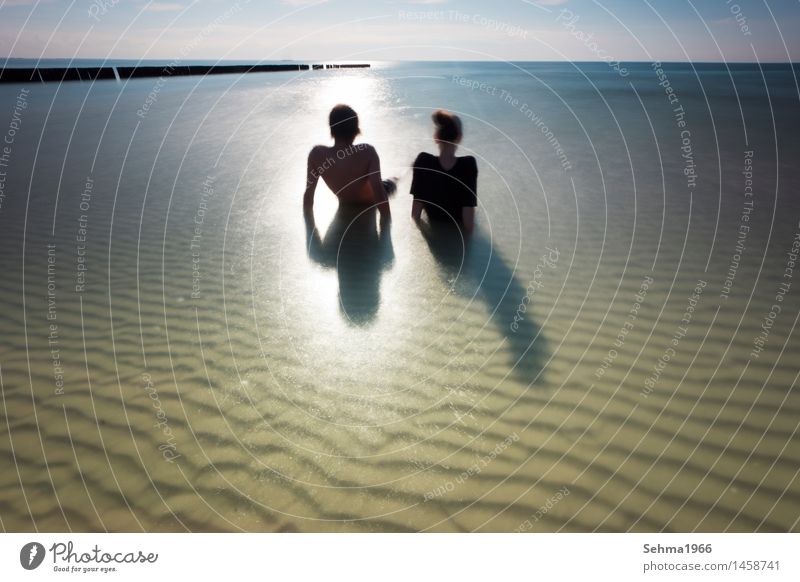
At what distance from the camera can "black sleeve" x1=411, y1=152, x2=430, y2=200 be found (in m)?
6.80

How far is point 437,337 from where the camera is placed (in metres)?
4.60

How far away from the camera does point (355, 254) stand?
21.1 ft

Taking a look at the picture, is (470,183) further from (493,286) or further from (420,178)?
(493,286)

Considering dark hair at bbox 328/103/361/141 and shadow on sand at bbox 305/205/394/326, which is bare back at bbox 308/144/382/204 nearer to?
shadow on sand at bbox 305/205/394/326

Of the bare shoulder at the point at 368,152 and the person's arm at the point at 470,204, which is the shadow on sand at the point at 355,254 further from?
the person's arm at the point at 470,204

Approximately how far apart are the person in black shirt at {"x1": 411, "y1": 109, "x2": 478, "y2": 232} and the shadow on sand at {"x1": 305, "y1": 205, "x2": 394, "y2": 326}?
2.46ft

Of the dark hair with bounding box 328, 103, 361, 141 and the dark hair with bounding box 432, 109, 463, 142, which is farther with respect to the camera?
the dark hair with bounding box 328, 103, 361, 141

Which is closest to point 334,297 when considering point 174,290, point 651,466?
point 174,290

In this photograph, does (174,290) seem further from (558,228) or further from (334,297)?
(558,228)

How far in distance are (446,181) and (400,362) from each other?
348 centimetres

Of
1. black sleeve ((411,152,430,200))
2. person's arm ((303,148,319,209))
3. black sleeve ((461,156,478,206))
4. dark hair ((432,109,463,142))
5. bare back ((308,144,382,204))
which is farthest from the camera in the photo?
person's arm ((303,148,319,209))

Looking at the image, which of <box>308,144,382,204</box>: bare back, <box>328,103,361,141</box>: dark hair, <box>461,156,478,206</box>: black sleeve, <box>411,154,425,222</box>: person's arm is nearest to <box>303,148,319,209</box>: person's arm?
<box>308,144,382,204</box>: bare back

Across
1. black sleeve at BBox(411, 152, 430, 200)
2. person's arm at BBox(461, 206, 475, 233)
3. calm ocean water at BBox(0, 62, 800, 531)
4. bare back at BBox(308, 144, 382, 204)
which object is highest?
bare back at BBox(308, 144, 382, 204)

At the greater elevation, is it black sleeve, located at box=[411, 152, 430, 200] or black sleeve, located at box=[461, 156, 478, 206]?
black sleeve, located at box=[411, 152, 430, 200]
